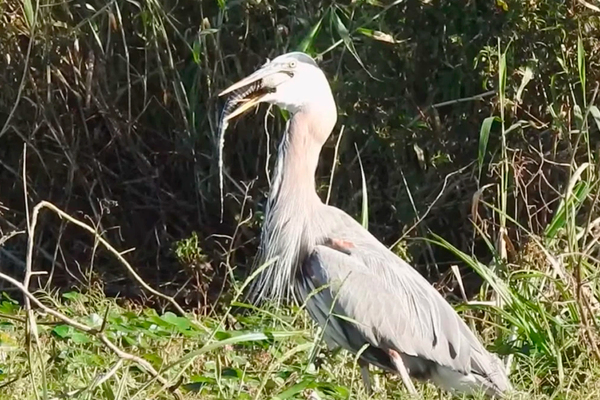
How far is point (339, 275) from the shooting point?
3.90 meters

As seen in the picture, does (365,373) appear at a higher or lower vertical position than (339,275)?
lower

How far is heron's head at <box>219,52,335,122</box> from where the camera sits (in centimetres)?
411

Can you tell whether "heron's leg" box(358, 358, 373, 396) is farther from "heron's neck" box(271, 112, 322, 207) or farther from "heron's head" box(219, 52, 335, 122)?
"heron's head" box(219, 52, 335, 122)

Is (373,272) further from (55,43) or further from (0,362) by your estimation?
(55,43)

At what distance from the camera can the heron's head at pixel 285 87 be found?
4109 millimetres

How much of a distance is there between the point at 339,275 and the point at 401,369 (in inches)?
13.9

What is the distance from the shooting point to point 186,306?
18.9ft

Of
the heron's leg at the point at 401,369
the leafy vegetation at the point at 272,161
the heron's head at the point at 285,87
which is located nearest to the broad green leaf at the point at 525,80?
the leafy vegetation at the point at 272,161

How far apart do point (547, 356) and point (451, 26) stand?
170 centimetres

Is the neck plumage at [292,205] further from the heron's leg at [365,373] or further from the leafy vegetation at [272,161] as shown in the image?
the heron's leg at [365,373]

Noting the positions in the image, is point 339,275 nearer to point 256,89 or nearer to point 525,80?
point 256,89

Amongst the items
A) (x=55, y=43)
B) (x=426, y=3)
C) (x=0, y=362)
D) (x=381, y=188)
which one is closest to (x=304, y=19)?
(x=426, y=3)

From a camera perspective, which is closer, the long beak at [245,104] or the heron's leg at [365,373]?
the heron's leg at [365,373]

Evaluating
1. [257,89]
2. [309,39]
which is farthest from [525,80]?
[257,89]
